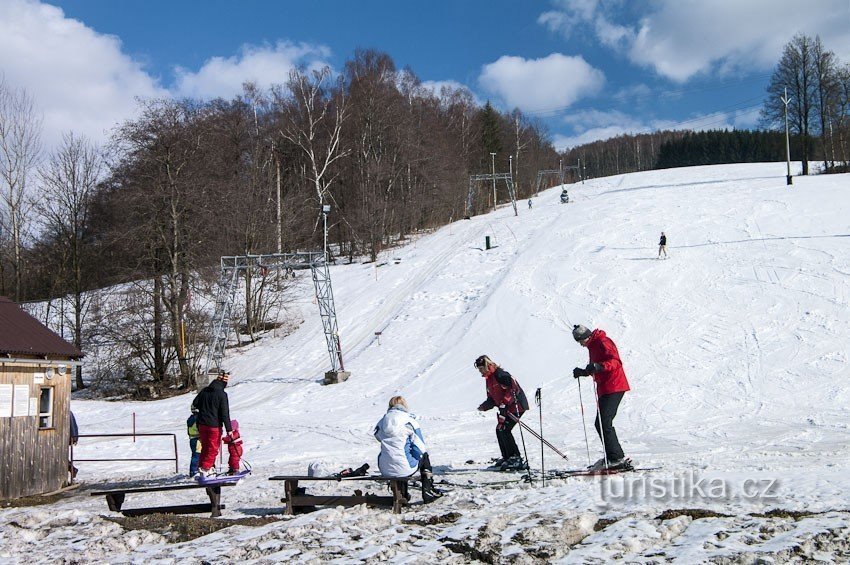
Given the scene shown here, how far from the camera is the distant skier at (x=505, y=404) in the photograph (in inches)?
380

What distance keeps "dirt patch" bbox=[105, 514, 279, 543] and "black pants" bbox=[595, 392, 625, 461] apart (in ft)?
14.1

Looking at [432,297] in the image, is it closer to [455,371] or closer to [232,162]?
[455,371]

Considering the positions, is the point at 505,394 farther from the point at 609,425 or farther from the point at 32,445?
the point at 32,445

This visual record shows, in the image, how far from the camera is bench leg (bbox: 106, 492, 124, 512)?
8183 millimetres

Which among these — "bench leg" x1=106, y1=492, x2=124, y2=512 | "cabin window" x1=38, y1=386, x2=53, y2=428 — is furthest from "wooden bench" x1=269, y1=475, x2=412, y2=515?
"cabin window" x1=38, y1=386, x2=53, y2=428

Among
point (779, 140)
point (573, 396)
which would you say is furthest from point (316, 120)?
point (779, 140)

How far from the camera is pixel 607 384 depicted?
8766mm

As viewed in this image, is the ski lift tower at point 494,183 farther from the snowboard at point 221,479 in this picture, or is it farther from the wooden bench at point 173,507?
the wooden bench at point 173,507

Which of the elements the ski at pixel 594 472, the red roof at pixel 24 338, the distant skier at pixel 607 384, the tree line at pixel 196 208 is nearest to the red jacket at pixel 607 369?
the distant skier at pixel 607 384

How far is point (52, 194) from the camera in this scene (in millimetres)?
32844

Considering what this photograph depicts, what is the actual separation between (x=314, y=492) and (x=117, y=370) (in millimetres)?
24749

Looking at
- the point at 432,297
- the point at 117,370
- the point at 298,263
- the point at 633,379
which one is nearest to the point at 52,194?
the point at 117,370

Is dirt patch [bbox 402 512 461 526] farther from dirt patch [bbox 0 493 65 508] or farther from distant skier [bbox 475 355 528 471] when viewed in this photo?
dirt patch [bbox 0 493 65 508]

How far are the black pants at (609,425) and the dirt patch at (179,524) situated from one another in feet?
14.1
